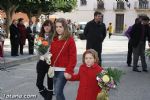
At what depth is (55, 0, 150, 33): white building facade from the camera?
75625mm

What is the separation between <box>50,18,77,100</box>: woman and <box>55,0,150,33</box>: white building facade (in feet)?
218

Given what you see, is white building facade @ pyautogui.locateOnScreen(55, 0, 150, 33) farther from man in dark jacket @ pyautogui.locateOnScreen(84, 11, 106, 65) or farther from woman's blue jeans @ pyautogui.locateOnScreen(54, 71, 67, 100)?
woman's blue jeans @ pyautogui.locateOnScreen(54, 71, 67, 100)

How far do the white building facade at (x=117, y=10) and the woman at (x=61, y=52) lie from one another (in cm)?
6660

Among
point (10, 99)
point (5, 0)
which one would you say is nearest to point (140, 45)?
point (10, 99)

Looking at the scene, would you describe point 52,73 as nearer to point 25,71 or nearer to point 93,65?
point 93,65

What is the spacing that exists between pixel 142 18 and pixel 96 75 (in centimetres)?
821

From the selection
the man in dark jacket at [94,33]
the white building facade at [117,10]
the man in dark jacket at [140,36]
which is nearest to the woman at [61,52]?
the man in dark jacket at [94,33]

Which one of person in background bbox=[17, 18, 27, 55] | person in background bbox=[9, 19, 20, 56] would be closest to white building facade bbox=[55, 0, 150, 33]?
person in background bbox=[17, 18, 27, 55]

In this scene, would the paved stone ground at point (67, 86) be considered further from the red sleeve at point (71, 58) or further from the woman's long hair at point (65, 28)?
the woman's long hair at point (65, 28)

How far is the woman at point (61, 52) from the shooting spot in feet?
23.7

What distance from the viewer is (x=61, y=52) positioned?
7.36m

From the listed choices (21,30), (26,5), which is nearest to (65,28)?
(21,30)

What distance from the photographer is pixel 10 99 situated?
9.11m

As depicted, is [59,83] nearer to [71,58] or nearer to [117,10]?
[71,58]
